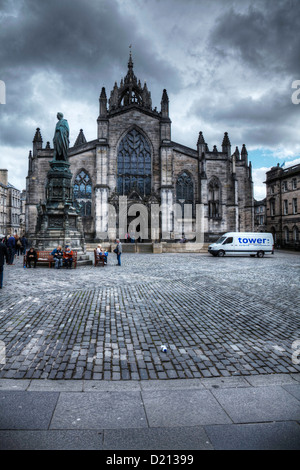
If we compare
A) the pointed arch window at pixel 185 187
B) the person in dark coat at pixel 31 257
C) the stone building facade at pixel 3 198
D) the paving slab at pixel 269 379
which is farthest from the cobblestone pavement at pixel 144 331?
the stone building facade at pixel 3 198

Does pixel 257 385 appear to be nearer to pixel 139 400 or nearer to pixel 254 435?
pixel 254 435

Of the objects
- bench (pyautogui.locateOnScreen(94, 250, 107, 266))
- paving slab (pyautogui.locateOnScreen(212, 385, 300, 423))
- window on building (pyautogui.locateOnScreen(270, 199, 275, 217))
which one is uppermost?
window on building (pyautogui.locateOnScreen(270, 199, 275, 217))

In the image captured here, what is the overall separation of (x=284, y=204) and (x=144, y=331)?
1561 inches

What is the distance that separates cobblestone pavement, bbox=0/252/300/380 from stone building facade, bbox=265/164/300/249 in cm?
3278

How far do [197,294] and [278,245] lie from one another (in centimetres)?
3610

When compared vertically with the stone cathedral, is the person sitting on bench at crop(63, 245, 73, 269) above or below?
below

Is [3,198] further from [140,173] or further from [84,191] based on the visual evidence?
[140,173]

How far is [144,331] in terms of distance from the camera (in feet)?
16.6

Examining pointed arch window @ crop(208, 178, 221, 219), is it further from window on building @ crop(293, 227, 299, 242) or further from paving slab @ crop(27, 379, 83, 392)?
paving slab @ crop(27, 379, 83, 392)

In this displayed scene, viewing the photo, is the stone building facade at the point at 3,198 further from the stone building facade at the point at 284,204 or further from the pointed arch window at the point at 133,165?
the stone building facade at the point at 284,204

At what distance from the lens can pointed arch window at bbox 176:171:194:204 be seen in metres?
33.8

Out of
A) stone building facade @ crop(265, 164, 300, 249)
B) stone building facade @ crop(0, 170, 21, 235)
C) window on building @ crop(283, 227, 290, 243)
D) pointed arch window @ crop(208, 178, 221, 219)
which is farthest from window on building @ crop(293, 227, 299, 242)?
stone building facade @ crop(0, 170, 21, 235)

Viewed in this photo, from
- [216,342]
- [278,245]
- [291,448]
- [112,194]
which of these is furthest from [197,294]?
[278,245]
